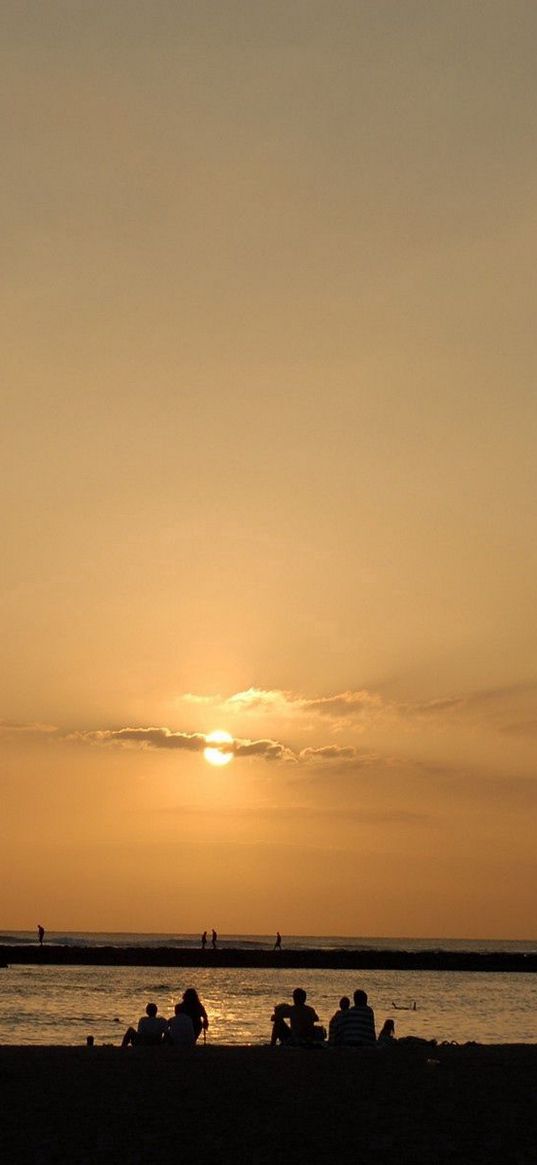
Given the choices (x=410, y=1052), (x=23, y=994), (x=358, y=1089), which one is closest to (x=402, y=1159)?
(x=358, y=1089)

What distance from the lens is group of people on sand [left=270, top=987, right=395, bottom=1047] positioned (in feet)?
72.3

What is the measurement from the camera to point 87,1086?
15.2 m

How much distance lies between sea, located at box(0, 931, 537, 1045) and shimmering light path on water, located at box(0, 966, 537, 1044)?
5 centimetres

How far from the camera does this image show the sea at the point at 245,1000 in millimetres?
38844

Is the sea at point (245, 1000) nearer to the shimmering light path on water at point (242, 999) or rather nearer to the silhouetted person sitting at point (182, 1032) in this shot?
the shimmering light path on water at point (242, 999)

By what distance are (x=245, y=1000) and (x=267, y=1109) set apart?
45851 millimetres

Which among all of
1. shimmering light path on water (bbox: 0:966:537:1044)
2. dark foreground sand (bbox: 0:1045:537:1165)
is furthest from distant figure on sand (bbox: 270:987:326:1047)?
shimmering light path on water (bbox: 0:966:537:1044)

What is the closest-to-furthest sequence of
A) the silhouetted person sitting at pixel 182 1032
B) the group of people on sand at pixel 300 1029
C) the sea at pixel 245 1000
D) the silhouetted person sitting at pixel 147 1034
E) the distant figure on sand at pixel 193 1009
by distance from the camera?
1. the group of people on sand at pixel 300 1029
2. the silhouetted person sitting at pixel 182 1032
3. the silhouetted person sitting at pixel 147 1034
4. the distant figure on sand at pixel 193 1009
5. the sea at pixel 245 1000

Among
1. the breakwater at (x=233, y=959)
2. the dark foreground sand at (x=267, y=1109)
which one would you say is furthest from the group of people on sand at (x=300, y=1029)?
the breakwater at (x=233, y=959)

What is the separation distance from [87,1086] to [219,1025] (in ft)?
90.2

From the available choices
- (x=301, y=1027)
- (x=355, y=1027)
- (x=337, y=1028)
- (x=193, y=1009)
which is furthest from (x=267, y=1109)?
(x=193, y=1009)

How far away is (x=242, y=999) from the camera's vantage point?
2293 inches

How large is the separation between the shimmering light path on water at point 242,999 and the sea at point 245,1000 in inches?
1.8

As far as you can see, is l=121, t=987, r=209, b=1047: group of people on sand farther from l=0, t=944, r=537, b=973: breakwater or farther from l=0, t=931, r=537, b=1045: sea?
l=0, t=944, r=537, b=973: breakwater
